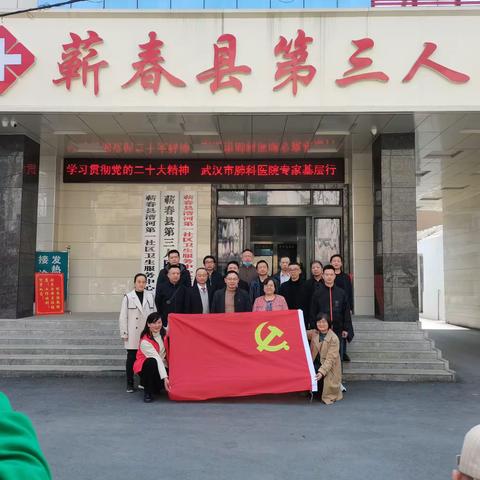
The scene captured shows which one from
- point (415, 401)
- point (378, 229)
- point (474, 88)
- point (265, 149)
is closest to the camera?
point (415, 401)

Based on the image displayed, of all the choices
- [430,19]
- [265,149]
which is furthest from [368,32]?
[265,149]

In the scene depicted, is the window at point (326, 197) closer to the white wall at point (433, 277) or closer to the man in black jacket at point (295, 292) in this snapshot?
the man in black jacket at point (295, 292)

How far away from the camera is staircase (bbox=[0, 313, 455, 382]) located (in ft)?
23.5

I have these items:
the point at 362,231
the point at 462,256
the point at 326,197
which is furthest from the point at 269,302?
the point at 462,256

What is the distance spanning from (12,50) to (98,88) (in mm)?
1490

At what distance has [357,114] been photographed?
25.5ft

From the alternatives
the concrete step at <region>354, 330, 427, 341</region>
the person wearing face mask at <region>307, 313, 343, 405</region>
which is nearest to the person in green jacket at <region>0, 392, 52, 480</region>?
the person wearing face mask at <region>307, 313, 343, 405</region>

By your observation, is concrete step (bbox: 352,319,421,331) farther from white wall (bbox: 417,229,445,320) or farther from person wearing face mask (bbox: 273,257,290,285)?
white wall (bbox: 417,229,445,320)

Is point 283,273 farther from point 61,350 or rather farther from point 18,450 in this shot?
point 18,450

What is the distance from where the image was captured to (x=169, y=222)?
36.3ft

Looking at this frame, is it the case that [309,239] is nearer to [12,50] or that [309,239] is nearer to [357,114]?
[357,114]

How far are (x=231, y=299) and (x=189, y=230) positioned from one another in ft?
15.3

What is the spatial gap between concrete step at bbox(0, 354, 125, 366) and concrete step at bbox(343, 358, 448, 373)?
11.1 ft

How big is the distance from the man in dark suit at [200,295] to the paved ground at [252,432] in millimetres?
1368
